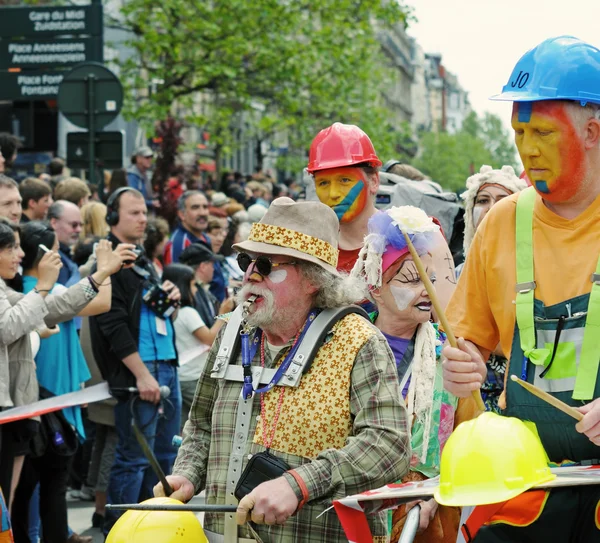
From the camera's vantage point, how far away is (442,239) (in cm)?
556

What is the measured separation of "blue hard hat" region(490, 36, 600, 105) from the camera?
3.66 m

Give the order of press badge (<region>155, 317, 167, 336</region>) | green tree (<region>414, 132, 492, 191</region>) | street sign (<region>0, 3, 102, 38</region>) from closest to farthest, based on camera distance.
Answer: press badge (<region>155, 317, 167, 336</region>), street sign (<region>0, 3, 102, 38</region>), green tree (<region>414, 132, 492, 191</region>)

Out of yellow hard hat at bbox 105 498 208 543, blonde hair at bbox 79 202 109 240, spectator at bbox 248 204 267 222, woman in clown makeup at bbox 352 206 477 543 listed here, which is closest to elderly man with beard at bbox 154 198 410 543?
yellow hard hat at bbox 105 498 208 543

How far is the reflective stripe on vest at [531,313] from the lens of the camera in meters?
3.57

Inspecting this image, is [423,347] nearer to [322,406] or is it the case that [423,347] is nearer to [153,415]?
[322,406]

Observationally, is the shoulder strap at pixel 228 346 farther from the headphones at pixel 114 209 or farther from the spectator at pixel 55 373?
the headphones at pixel 114 209

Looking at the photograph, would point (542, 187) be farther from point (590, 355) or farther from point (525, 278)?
point (590, 355)

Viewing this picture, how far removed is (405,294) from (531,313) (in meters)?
1.34

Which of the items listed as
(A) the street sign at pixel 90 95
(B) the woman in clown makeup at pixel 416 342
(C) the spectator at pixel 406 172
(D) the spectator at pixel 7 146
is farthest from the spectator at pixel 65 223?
(B) the woman in clown makeup at pixel 416 342

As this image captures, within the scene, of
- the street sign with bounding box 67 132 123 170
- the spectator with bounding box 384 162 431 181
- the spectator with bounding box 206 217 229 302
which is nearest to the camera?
the spectator with bounding box 384 162 431 181

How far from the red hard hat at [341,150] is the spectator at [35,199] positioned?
134 inches

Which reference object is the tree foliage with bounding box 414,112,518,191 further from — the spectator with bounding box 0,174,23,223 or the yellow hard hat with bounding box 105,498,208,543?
the yellow hard hat with bounding box 105,498,208,543

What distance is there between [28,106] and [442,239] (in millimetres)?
18226

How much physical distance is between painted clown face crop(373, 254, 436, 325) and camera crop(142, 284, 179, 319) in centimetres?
311
